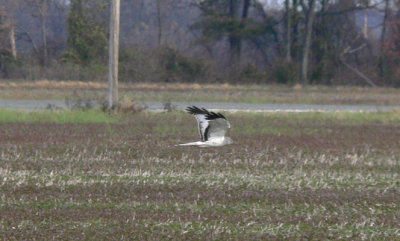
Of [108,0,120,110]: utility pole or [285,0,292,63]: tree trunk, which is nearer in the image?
[108,0,120,110]: utility pole

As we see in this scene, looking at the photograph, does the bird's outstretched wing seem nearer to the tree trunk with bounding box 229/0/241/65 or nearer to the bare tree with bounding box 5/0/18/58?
the bare tree with bounding box 5/0/18/58

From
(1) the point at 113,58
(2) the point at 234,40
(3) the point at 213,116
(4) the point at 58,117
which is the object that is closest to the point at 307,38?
(2) the point at 234,40

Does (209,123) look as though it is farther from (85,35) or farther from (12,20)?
(12,20)

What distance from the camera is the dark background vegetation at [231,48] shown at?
4803 cm

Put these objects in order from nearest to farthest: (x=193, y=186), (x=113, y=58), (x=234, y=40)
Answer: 1. (x=193, y=186)
2. (x=113, y=58)
3. (x=234, y=40)

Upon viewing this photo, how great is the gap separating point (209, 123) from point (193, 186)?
1.21 meters

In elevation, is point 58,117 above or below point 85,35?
below

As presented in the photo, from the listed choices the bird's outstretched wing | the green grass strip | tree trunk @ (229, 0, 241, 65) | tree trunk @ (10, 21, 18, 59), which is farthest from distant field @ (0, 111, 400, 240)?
tree trunk @ (229, 0, 241, 65)

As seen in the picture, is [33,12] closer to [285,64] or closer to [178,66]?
[178,66]

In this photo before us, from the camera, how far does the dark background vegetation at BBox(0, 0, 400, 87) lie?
4803 centimetres

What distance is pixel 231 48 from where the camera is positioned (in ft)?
169

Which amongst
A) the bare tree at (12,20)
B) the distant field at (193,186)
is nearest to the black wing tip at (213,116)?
the distant field at (193,186)

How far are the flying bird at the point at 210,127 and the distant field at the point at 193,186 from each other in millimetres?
459

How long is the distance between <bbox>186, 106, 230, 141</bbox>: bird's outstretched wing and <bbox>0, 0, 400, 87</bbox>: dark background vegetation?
118ft
